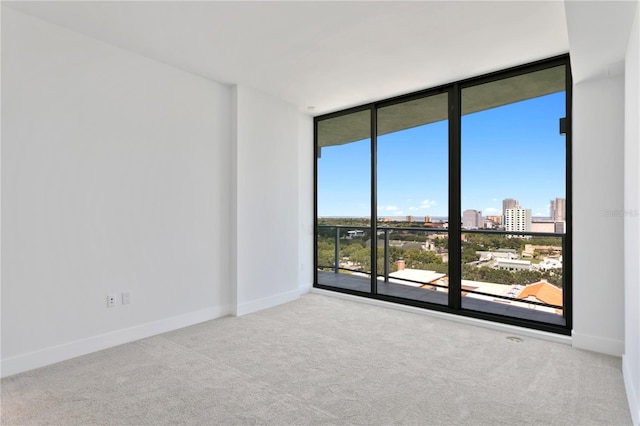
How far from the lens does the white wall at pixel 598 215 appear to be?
113 inches

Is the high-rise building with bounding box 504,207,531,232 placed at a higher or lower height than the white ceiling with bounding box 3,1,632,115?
lower

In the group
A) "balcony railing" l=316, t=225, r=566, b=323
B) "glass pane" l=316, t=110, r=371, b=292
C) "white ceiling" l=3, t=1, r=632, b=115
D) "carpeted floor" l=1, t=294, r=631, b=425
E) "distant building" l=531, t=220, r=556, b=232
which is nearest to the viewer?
"carpeted floor" l=1, t=294, r=631, b=425

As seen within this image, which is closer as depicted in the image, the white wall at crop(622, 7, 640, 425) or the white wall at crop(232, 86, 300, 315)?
the white wall at crop(622, 7, 640, 425)

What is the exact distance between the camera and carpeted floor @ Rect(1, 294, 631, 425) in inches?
79.7

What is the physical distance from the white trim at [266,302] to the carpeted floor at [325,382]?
1.82 feet

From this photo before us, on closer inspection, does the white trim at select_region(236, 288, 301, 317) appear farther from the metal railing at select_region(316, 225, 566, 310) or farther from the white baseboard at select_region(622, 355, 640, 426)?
the white baseboard at select_region(622, 355, 640, 426)

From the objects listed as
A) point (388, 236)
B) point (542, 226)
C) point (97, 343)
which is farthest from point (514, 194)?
point (97, 343)

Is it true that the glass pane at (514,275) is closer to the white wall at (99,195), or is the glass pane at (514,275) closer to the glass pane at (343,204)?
the glass pane at (343,204)

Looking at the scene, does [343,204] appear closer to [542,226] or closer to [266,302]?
[266,302]

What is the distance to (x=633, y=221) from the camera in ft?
6.98

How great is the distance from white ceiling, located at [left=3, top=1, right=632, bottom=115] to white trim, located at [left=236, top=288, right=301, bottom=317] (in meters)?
2.55

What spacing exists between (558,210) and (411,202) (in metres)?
1.91

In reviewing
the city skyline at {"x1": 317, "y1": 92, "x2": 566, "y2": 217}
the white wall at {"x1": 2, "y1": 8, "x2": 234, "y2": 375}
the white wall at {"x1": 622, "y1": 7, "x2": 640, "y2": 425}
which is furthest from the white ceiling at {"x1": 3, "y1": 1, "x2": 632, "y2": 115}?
the city skyline at {"x1": 317, "y1": 92, "x2": 566, "y2": 217}

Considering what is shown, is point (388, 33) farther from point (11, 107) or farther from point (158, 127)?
point (11, 107)
